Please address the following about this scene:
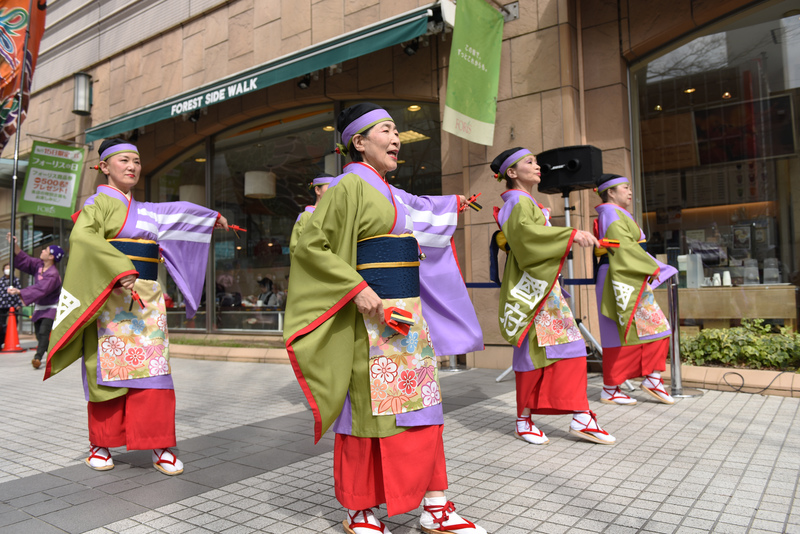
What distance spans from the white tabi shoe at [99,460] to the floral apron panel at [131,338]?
0.52 metres

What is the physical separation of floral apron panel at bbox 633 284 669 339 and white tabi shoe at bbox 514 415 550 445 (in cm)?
147

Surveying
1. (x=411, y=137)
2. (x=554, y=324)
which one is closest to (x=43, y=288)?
(x=411, y=137)

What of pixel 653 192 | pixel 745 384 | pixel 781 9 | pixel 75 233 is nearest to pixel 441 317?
pixel 75 233

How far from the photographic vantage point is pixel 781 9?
625 cm

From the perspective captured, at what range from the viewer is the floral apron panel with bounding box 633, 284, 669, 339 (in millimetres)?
4777

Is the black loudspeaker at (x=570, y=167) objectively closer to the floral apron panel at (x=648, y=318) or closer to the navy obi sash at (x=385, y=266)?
the floral apron panel at (x=648, y=318)

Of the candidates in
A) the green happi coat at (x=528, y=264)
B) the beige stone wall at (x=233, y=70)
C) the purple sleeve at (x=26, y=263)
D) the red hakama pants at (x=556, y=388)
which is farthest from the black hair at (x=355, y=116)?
the purple sleeve at (x=26, y=263)

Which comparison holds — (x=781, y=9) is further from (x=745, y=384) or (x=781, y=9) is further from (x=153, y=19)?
(x=153, y=19)

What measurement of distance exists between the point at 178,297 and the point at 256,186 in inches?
→ 125

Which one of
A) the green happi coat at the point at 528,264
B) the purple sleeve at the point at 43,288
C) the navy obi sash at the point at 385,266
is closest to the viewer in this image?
the navy obi sash at the point at 385,266

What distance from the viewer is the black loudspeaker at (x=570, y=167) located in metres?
5.43

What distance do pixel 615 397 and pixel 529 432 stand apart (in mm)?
1515

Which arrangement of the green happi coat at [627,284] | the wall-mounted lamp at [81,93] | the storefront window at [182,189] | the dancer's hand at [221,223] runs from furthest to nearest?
1. the wall-mounted lamp at [81,93]
2. the storefront window at [182,189]
3. the green happi coat at [627,284]
4. the dancer's hand at [221,223]

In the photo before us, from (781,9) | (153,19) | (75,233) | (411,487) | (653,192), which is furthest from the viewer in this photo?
(153,19)
